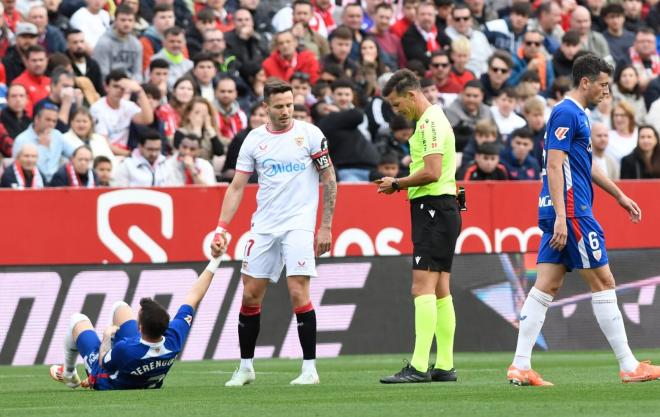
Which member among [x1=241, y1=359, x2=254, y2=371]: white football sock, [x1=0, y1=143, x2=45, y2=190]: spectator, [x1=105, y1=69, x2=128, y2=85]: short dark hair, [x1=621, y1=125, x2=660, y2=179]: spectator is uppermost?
[x1=105, y1=69, x2=128, y2=85]: short dark hair

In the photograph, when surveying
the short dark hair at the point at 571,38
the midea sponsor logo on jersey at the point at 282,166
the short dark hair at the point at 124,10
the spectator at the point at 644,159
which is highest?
the short dark hair at the point at 124,10

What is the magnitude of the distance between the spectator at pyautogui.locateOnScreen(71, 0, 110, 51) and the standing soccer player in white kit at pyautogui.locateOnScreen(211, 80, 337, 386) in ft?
30.2

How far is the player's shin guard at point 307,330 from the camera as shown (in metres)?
11.7

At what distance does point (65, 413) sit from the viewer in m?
9.30

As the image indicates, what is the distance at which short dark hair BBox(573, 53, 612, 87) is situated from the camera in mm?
10742

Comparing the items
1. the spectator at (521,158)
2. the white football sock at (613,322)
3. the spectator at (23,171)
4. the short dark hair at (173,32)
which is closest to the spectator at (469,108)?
the spectator at (521,158)

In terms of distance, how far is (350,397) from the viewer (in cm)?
1013

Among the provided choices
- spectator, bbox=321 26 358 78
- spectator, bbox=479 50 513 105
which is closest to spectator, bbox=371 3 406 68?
spectator, bbox=321 26 358 78

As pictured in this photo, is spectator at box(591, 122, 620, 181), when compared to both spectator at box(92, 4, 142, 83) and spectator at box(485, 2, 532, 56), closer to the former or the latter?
spectator at box(485, 2, 532, 56)

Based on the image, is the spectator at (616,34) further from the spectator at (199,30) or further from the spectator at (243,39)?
the spectator at (199,30)

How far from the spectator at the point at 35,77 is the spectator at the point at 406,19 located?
6375 millimetres

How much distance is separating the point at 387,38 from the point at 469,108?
2591 mm

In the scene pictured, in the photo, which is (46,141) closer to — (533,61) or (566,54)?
(533,61)

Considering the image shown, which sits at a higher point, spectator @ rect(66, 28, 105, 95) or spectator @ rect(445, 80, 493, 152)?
spectator @ rect(66, 28, 105, 95)
